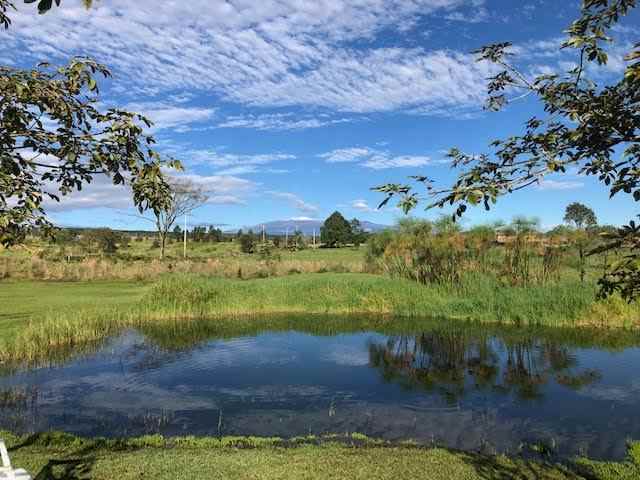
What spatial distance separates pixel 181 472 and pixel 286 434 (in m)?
2.07

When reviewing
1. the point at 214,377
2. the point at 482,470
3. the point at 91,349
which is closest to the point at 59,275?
the point at 91,349

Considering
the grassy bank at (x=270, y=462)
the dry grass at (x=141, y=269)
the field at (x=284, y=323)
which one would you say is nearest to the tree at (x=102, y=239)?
the dry grass at (x=141, y=269)

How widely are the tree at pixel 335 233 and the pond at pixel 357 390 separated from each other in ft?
161

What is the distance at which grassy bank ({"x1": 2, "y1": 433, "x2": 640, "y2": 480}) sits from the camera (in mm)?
4957

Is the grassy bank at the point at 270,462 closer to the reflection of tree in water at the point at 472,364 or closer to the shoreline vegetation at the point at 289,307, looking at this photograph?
the reflection of tree in water at the point at 472,364

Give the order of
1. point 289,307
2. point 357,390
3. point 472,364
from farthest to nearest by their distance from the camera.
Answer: point 289,307
point 472,364
point 357,390

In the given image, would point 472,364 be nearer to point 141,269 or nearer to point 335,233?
point 141,269

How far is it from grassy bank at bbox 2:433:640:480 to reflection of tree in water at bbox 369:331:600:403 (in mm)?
3140

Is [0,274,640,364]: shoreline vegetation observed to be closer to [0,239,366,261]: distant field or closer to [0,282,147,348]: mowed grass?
[0,282,147,348]: mowed grass

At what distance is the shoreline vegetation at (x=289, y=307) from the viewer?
13945 millimetres

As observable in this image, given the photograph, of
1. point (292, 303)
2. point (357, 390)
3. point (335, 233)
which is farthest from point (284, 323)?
point (335, 233)

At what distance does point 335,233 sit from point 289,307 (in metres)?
44.8

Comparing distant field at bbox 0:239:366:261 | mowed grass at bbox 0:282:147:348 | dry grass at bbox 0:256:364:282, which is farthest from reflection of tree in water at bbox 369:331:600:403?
distant field at bbox 0:239:366:261

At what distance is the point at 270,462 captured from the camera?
5.29 metres
